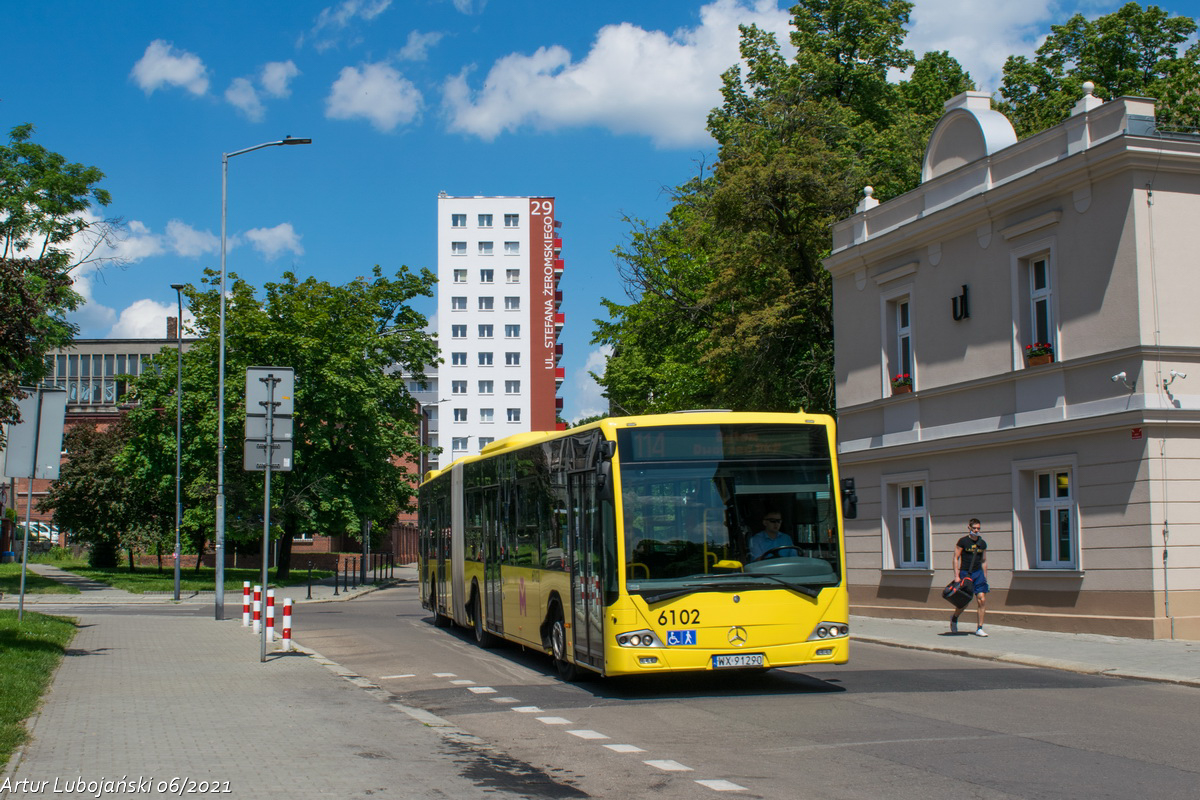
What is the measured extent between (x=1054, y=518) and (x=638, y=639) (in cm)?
1085

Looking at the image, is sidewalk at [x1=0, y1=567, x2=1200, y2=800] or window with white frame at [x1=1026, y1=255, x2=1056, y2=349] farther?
window with white frame at [x1=1026, y1=255, x2=1056, y2=349]

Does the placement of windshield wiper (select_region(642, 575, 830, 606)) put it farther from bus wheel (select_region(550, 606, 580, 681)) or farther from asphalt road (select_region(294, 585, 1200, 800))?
bus wheel (select_region(550, 606, 580, 681))

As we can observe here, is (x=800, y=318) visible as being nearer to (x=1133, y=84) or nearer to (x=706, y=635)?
(x=1133, y=84)

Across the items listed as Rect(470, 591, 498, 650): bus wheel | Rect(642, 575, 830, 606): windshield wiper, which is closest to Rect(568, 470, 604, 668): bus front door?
Rect(642, 575, 830, 606): windshield wiper

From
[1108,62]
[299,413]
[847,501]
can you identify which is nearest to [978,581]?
[847,501]

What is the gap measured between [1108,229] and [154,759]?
52.3 ft

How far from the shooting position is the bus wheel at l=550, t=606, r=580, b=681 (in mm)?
13961

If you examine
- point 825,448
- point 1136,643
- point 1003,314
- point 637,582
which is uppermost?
point 1003,314

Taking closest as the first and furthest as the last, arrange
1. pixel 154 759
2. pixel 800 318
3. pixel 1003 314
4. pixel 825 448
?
pixel 154 759 < pixel 825 448 < pixel 1003 314 < pixel 800 318

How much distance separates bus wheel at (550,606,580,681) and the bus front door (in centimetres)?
51

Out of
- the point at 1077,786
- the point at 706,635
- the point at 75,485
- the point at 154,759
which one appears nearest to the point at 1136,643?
the point at 706,635

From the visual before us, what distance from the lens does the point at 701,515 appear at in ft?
40.3

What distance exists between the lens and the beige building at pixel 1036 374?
1820 cm

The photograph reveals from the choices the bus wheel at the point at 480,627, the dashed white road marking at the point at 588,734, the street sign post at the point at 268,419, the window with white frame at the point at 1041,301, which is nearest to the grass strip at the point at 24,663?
the street sign post at the point at 268,419
